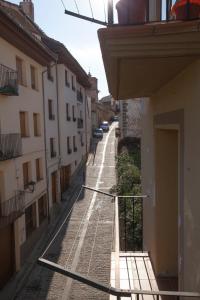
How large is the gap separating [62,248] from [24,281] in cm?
265

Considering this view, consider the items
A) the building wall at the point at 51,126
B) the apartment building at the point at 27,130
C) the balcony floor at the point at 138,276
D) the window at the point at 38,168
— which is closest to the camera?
the balcony floor at the point at 138,276

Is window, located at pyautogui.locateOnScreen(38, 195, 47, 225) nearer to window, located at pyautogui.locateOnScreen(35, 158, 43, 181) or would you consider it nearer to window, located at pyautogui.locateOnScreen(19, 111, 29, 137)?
window, located at pyautogui.locateOnScreen(35, 158, 43, 181)

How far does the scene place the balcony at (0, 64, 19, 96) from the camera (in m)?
11.9

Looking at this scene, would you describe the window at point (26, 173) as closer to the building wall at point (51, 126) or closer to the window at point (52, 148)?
the building wall at point (51, 126)

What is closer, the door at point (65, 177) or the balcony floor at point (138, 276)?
the balcony floor at point (138, 276)

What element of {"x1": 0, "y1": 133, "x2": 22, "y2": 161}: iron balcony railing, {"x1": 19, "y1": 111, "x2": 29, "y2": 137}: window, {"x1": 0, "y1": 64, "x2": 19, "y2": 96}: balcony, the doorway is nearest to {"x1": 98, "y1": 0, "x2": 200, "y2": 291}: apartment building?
the doorway

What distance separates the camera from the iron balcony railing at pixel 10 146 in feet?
38.6

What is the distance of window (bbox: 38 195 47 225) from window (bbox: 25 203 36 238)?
35.1 inches

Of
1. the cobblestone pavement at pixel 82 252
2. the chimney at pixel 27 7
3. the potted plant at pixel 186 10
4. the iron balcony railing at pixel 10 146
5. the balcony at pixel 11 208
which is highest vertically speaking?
the chimney at pixel 27 7

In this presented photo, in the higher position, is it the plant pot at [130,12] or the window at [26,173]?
the plant pot at [130,12]

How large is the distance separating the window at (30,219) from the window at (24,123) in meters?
3.31

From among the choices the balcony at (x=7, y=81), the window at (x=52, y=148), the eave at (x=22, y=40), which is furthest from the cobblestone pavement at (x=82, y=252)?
the eave at (x=22, y=40)

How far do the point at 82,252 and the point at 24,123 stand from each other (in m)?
6.07

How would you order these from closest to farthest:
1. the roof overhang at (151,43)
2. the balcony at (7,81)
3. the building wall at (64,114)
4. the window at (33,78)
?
the roof overhang at (151,43), the balcony at (7,81), the window at (33,78), the building wall at (64,114)
